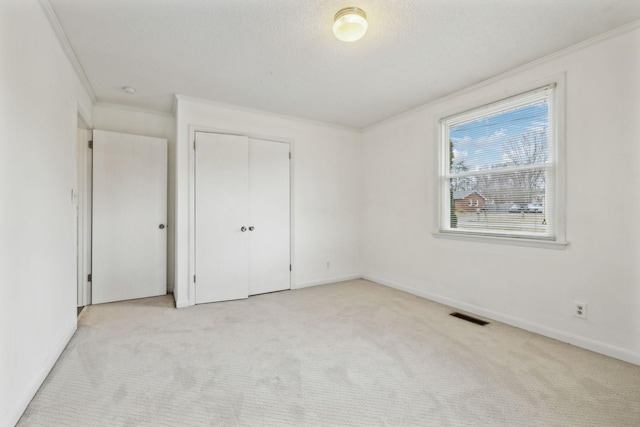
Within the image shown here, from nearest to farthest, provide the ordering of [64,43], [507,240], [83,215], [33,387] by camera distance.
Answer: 1. [33,387]
2. [64,43]
3. [507,240]
4. [83,215]

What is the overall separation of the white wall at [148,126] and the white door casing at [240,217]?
27.5 inches

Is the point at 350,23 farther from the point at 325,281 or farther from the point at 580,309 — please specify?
the point at 325,281

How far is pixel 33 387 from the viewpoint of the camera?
5.72 ft

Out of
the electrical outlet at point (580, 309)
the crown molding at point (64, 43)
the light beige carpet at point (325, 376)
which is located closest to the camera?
the light beige carpet at point (325, 376)

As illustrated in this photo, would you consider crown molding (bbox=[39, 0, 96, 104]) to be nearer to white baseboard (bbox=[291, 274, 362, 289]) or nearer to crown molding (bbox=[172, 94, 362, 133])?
crown molding (bbox=[172, 94, 362, 133])

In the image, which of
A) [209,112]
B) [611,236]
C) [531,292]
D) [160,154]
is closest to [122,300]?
[160,154]

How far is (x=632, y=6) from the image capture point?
1934 millimetres

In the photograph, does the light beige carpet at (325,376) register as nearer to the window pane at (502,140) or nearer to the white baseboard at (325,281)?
the white baseboard at (325,281)

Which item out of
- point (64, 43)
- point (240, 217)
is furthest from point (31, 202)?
point (240, 217)

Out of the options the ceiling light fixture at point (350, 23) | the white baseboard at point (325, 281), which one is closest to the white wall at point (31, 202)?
the ceiling light fixture at point (350, 23)

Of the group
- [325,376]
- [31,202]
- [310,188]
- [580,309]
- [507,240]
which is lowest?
[325,376]

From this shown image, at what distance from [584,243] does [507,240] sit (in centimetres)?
57

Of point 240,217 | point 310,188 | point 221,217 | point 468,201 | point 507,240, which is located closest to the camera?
point 507,240

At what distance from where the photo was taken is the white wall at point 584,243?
214 centimetres
